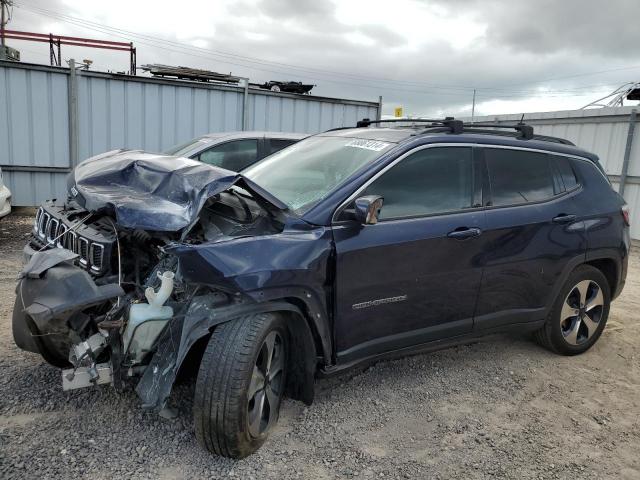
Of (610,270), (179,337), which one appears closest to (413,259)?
(179,337)

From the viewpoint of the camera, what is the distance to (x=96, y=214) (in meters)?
3.20

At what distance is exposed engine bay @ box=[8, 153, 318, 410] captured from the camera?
2.59 m

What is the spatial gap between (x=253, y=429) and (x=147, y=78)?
7867 mm

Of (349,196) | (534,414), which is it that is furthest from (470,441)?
(349,196)

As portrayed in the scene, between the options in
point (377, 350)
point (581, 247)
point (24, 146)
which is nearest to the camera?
point (377, 350)

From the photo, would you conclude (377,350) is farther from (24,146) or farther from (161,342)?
(24,146)

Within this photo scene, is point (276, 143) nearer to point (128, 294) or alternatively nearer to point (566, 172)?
point (566, 172)

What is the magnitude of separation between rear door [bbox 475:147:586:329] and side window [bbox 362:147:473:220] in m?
0.20

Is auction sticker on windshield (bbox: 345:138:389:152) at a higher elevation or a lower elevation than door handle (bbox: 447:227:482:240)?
higher

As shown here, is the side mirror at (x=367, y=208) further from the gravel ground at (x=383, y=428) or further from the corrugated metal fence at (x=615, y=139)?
the corrugated metal fence at (x=615, y=139)

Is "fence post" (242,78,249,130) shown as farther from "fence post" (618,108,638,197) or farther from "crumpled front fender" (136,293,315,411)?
"crumpled front fender" (136,293,315,411)

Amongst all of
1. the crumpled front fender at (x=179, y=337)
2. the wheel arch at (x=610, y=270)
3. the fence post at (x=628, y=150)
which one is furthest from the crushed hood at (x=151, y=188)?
the fence post at (x=628, y=150)

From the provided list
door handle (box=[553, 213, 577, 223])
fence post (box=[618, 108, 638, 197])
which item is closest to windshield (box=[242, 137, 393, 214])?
door handle (box=[553, 213, 577, 223])

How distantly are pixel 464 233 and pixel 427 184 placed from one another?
40cm
